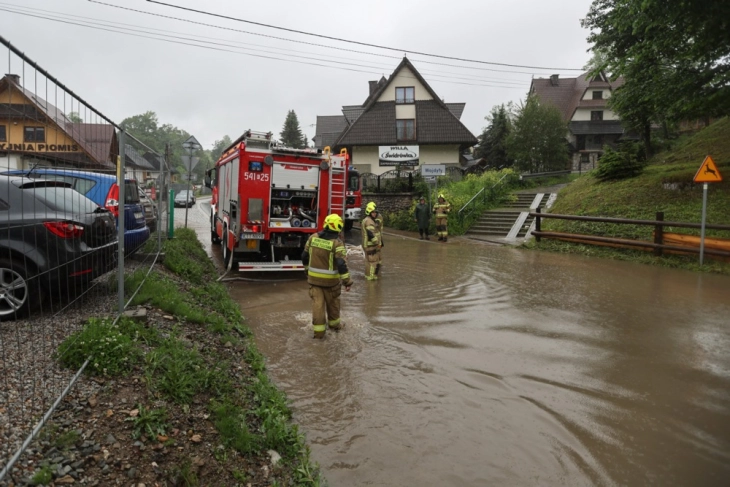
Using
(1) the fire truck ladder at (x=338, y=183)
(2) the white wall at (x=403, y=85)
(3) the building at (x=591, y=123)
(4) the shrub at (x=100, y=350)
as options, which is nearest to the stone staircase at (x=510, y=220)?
(1) the fire truck ladder at (x=338, y=183)

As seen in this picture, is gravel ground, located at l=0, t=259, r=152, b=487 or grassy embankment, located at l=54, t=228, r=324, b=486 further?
grassy embankment, located at l=54, t=228, r=324, b=486

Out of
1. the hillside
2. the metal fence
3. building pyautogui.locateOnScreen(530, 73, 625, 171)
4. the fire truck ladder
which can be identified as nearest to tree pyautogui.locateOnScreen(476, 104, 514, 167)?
building pyautogui.locateOnScreen(530, 73, 625, 171)

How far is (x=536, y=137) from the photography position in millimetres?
33719

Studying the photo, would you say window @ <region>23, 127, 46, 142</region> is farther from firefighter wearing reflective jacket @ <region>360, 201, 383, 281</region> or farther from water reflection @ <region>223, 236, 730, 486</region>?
firefighter wearing reflective jacket @ <region>360, 201, 383, 281</region>

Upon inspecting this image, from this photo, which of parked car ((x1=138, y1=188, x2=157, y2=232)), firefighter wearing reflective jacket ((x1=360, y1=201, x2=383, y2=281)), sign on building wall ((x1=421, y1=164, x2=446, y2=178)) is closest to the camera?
firefighter wearing reflective jacket ((x1=360, y1=201, x2=383, y2=281))

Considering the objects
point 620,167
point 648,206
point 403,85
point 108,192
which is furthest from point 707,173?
point 403,85

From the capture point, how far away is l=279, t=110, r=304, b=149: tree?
63812 millimetres

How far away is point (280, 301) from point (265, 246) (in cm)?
227

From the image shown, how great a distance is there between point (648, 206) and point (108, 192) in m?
14.9

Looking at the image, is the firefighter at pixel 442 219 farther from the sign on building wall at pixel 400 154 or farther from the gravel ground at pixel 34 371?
the gravel ground at pixel 34 371

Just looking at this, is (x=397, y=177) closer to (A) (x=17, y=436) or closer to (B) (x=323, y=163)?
(B) (x=323, y=163)

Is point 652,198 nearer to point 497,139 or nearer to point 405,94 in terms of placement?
point 405,94

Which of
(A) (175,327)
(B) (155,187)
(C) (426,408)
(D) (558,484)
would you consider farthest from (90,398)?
(B) (155,187)

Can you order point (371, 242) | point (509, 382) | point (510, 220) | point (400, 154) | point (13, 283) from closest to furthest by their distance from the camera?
point (13, 283), point (509, 382), point (371, 242), point (510, 220), point (400, 154)
